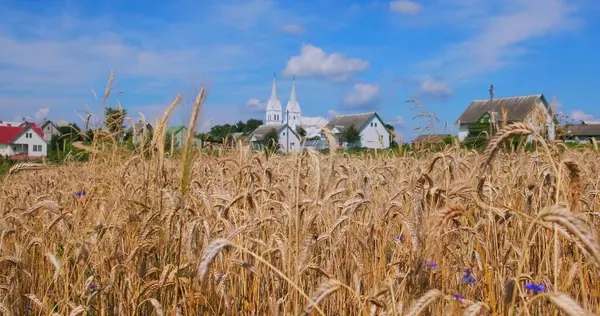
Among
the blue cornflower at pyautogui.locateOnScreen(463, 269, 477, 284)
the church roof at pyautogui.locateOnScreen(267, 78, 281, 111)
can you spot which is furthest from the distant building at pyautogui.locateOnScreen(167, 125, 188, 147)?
the church roof at pyautogui.locateOnScreen(267, 78, 281, 111)

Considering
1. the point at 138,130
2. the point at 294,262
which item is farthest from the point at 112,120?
the point at 294,262

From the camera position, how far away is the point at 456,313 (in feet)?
6.30

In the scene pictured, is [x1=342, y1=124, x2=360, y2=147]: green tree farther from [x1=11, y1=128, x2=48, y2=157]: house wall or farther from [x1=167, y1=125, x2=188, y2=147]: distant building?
[x1=167, y1=125, x2=188, y2=147]: distant building

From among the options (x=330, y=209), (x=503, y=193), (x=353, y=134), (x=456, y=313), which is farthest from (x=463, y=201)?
(x=353, y=134)

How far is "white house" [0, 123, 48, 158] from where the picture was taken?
218 feet

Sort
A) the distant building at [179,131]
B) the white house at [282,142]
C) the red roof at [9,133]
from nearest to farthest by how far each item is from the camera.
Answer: the distant building at [179,131]
the white house at [282,142]
the red roof at [9,133]

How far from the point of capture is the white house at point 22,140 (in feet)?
218

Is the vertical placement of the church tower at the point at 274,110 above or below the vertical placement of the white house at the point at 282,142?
above

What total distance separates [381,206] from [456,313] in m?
1.31

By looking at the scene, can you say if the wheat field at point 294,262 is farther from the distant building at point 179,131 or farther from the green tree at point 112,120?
the green tree at point 112,120

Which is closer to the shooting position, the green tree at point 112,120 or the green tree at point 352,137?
the green tree at point 112,120

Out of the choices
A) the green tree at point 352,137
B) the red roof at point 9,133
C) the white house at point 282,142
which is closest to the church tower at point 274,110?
the white house at point 282,142

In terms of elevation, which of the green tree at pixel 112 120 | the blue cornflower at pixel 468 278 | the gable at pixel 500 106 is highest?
the gable at pixel 500 106

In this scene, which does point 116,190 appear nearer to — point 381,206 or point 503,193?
point 381,206
